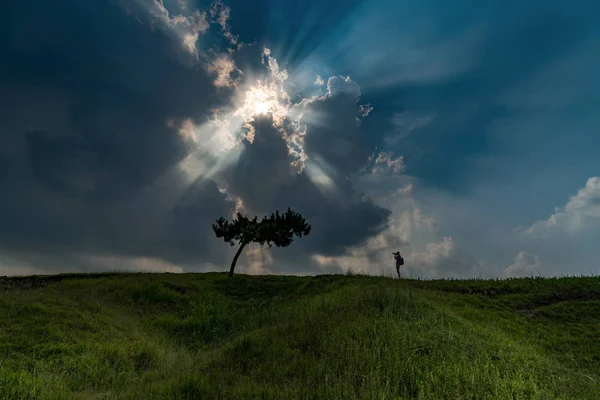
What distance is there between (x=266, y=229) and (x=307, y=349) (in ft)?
110

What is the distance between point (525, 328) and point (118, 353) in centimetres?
1951

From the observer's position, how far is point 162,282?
29625 mm

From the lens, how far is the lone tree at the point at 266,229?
4497 cm

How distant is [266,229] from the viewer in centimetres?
4519

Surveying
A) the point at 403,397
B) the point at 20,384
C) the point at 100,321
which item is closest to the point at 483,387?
the point at 403,397

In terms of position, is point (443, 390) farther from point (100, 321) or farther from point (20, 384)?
point (100, 321)

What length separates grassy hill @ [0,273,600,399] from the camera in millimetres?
9180

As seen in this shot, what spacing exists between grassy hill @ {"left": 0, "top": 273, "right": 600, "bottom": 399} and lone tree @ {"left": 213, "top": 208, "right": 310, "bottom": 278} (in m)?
19.9

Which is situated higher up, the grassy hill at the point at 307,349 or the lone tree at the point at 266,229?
the lone tree at the point at 266,229

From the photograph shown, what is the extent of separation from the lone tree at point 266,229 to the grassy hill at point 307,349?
1987cm

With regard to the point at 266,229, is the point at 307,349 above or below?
below

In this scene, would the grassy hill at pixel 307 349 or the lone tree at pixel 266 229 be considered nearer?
the grassy hill at pixel 307 349

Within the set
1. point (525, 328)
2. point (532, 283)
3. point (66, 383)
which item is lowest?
point (66, 383)

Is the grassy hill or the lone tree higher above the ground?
the lone tree
